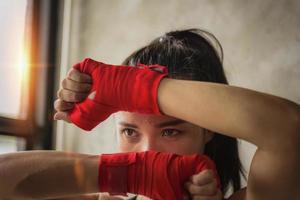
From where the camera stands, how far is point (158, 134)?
771 millimetres

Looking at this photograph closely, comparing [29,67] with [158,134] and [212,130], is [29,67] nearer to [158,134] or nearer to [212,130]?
[158,134]

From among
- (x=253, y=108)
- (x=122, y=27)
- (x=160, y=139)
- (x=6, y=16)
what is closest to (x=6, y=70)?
(x=6, y=16)

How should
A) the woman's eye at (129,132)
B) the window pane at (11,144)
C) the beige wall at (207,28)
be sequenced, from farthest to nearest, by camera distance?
the window pane at (11,144) → the beige wall at (207,28) → the woman's eye at (129,132)

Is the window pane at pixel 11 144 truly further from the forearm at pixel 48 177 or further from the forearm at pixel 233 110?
the forearm at pixel 233 110

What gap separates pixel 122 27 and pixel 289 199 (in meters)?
1.01

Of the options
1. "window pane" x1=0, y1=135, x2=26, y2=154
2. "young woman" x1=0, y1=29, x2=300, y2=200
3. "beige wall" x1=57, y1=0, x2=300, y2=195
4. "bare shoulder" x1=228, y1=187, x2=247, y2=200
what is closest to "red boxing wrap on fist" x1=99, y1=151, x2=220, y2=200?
"young woman" x1=0, y1=29, x2=300, y2=200

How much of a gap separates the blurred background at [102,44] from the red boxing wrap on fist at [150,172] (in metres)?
0.63

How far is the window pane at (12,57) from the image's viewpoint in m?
1.34

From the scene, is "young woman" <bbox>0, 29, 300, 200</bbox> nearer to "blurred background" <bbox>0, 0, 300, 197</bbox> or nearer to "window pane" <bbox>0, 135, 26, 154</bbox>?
"blurred background" <bbox>0, 0, 300, 197</bbox>

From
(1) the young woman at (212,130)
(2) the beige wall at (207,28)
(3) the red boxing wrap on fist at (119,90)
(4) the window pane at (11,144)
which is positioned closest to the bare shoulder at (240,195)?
(1) the young woman at (212,130)

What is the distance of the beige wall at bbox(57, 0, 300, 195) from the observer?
46.2 inches

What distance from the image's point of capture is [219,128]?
0.56m

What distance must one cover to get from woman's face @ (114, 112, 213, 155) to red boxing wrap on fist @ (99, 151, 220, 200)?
21 cm

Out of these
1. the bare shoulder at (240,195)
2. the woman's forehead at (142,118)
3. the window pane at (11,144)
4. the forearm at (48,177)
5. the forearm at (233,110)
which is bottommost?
the window pane at (11,144)
